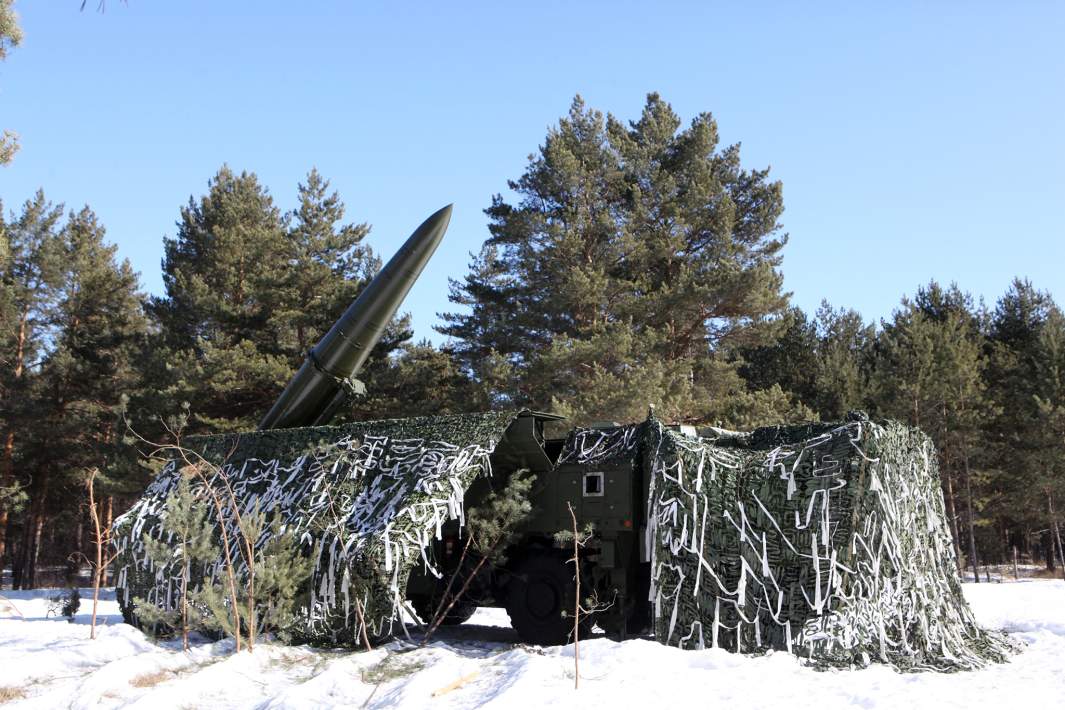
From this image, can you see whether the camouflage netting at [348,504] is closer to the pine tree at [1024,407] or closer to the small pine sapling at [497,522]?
the small pine sapling at [497,522]

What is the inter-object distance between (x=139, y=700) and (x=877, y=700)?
5.24 m

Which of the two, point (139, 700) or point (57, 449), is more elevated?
point (57, 449)

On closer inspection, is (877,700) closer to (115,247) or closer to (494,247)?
(494,247)

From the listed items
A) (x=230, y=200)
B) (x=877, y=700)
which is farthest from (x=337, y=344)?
(x=230, y=200)

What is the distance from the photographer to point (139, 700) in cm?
601

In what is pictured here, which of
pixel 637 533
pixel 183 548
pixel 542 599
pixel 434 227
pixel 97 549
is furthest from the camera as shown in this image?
pixel 434 227

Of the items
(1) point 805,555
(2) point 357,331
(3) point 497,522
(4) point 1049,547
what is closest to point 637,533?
(3) point 497,522

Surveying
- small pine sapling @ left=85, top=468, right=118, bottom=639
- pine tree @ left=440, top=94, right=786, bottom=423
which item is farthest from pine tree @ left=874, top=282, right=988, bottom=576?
small pine sapling @ left=85, top=468, right=118, bottom=639

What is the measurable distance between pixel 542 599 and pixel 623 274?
15484mm

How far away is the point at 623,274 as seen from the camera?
77.4ft

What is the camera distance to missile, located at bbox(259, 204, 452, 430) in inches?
519

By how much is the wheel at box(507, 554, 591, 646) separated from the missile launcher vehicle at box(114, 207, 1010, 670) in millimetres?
19

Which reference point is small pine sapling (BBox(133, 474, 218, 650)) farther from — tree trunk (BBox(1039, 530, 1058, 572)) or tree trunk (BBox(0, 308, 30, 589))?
tree trunk (BBox(1039, 530, 1058, 572))

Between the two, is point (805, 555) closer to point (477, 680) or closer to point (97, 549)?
point (477, 680)
